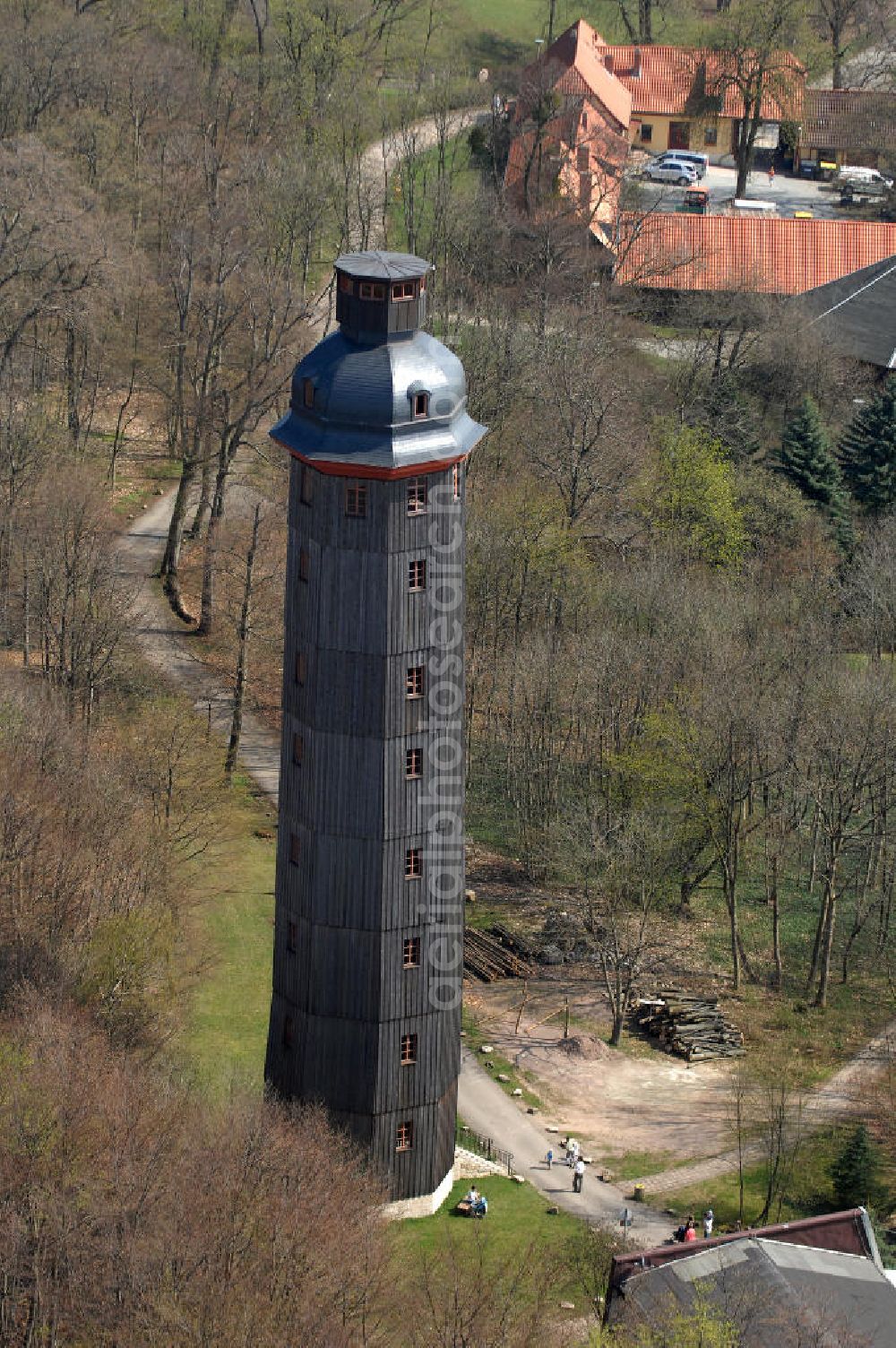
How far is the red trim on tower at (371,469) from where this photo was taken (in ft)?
186

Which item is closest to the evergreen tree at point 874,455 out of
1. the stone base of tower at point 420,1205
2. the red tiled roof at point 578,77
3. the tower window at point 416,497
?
the red tiled roof at point 578,77

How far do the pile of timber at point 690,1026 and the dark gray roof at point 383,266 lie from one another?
32.2 metres

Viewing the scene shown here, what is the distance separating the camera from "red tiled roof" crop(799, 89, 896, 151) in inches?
6363

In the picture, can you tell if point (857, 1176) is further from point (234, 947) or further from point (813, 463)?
point (813, 463)

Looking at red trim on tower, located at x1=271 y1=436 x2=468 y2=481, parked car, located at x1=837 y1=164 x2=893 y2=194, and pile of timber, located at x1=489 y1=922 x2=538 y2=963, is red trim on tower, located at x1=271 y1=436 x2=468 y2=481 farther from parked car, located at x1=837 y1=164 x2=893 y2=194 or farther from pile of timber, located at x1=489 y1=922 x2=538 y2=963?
parked car, located at x1=837 y1=164 x2=893 y2=194

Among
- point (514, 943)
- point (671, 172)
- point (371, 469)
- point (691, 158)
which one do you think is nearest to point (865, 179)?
point (691, 158)

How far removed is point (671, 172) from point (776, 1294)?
108 m

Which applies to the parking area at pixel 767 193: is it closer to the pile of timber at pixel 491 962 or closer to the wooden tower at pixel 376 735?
the pile of timber at pixel 491 962

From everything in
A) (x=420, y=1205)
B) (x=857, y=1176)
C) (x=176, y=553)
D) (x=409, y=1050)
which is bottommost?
(x=857, y=1176)

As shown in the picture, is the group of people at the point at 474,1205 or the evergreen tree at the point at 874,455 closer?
the group of people at the point at 474,1205

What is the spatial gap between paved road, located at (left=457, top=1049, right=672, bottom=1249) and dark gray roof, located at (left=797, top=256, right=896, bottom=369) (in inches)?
2407

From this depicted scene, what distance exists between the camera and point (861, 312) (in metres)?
132

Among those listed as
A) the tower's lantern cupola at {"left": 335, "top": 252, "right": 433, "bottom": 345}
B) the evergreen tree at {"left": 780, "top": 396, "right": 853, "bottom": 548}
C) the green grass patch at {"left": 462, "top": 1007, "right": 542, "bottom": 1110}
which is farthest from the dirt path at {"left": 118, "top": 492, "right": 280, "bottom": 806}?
the tower's lantern cupola at {"left": 335, "top": 252, "right": 433, "bottom": 345}

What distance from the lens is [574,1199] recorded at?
2795 inches
